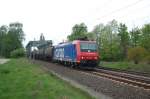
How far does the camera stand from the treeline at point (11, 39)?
476 feet

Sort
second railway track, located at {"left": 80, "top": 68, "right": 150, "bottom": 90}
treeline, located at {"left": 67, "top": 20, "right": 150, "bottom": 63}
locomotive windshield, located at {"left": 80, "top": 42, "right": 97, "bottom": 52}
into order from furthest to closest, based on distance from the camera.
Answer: treeline, located at {"left": 67, "top": 20, "right": 150, "bottom": 63} < locomotive windshield, located at {"left": 80, "top": 42, "right": 97, "bottom": 52} < second railway track, located at {"left": 80, "top": 68, "right": 150, "bottom": 90}

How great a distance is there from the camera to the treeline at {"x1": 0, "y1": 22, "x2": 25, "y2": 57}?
145 m

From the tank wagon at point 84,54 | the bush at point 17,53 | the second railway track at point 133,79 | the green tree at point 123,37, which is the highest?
the green tree at point 123,37

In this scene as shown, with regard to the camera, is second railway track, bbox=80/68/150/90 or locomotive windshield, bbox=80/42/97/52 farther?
locomotive windshield, bbox=80/42/97/52

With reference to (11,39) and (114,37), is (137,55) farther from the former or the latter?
(11,39)

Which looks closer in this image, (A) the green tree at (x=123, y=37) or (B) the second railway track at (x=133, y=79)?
(B) the second railway track at (x=133, y=79)

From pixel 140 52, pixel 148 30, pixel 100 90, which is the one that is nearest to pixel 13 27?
pixel 148 30

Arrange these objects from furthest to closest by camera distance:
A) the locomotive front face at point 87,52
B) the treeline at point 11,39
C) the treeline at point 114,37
Result: the treeline at point 11,39 < the treeline at point 114,37 < the locomotive front face at point 87,52

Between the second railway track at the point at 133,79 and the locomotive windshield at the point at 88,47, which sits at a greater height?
the locomotive windshield at the point at 88,47

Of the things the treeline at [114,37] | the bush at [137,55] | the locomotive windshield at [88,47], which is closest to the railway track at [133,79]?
the locomotive windshield at [88,47]

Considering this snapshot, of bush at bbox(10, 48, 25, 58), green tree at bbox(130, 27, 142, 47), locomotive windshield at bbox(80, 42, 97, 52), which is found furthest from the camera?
bush at bbox(10, 48, 25, 58)

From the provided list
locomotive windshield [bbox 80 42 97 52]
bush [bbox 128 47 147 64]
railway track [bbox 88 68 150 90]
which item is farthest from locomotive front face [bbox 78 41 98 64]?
bush [bbox 128 47 147 64]

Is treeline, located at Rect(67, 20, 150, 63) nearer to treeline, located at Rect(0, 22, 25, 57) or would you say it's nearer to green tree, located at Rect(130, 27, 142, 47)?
green tree, located at Rect(130, 27, 142, 47)

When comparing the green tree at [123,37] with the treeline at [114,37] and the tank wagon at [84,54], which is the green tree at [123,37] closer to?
the treeline at [114,37]
